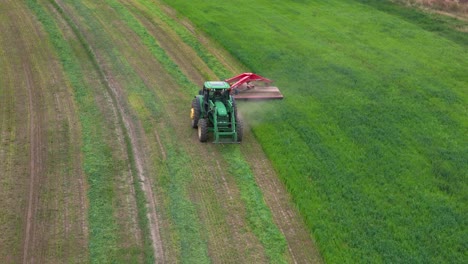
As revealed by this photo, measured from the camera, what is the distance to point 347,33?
109 feet

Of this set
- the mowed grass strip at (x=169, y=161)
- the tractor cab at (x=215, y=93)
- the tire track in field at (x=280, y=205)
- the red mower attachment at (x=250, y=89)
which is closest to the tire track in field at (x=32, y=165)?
the mowed grass strip at (x=169, y=161)

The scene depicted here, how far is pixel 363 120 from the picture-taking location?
22438mm

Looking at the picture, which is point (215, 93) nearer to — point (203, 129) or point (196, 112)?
point (196, 112)

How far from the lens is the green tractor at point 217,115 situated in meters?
20.1

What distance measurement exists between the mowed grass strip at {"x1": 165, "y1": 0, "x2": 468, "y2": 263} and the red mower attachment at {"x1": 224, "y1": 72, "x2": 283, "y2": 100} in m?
0.63

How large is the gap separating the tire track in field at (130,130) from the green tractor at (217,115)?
96.3 inches

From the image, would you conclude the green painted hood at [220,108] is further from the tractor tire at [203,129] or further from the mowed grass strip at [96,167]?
the mowed grass strip at [96,167]

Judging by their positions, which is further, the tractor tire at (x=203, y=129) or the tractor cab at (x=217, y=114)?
the tractor cab at (x=217, y=114)

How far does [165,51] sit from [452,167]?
1623 cm

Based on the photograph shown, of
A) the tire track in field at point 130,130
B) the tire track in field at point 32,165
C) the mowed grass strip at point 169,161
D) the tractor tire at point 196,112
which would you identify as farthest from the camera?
the tractor tire at point 196,112

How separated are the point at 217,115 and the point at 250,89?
4.36 meters

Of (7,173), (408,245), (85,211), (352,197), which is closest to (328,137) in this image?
(352,197)

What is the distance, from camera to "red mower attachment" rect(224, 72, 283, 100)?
2366 centimetres

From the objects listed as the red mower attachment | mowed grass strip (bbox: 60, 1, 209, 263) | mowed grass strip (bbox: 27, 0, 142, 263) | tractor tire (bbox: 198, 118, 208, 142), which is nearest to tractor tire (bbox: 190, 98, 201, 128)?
tractor tire (bbox: 198, 118, 208, 142)
